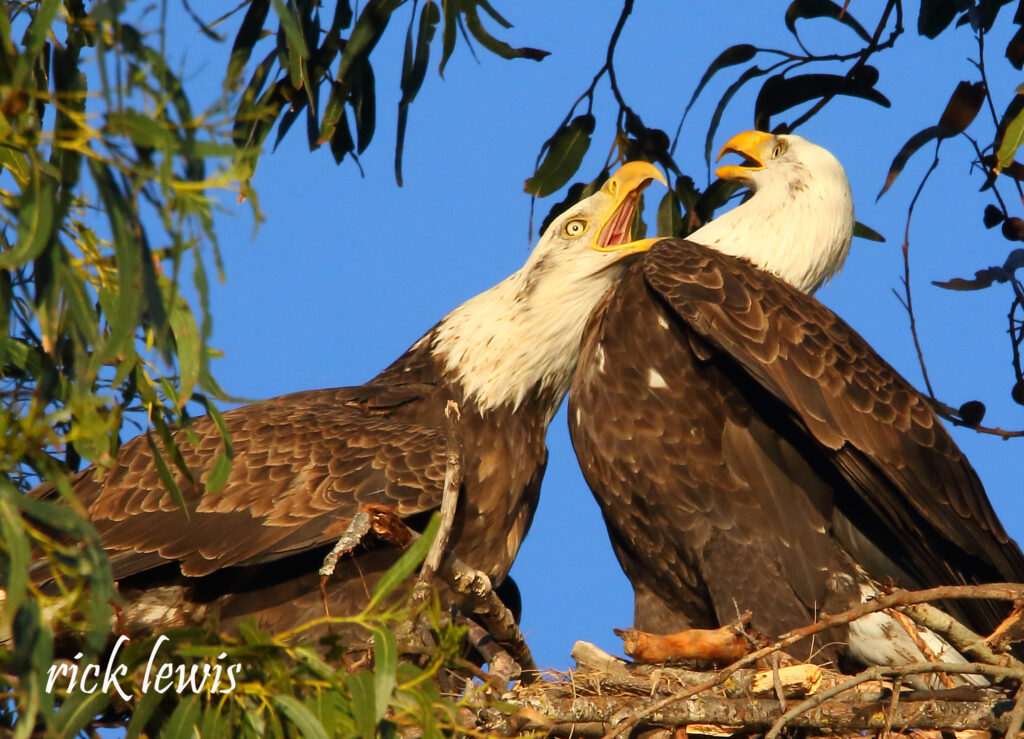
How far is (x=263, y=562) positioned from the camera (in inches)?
189

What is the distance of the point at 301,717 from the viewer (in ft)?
8.21

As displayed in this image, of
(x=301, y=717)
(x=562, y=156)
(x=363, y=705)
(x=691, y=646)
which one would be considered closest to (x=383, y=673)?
(x=363, y=705)

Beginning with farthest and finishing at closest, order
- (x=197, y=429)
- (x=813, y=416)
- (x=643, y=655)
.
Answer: (x=197, y=429)
(x=813, y=416)
(x=643, y=655)

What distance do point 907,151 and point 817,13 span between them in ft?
2.26

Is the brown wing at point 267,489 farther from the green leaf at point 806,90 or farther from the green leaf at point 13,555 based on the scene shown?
the green leaf at point 13,555

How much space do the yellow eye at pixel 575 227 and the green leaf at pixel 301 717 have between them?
3590 millimetres

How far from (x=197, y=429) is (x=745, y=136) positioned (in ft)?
9.06

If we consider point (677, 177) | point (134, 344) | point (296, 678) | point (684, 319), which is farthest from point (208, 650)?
point (677, 177)

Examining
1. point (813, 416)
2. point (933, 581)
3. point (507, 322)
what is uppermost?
point (507, 322)

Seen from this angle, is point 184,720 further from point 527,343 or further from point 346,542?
point 527,343

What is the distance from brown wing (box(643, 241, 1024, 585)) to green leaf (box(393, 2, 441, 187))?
1053 millimetres

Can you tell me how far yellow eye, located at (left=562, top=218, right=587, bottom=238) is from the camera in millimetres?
5891

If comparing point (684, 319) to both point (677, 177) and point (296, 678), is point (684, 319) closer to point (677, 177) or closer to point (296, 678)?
point (677, 177)

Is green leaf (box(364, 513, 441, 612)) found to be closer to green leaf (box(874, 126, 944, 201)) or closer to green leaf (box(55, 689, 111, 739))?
green leaf (box(55, 689, 111, 739))
